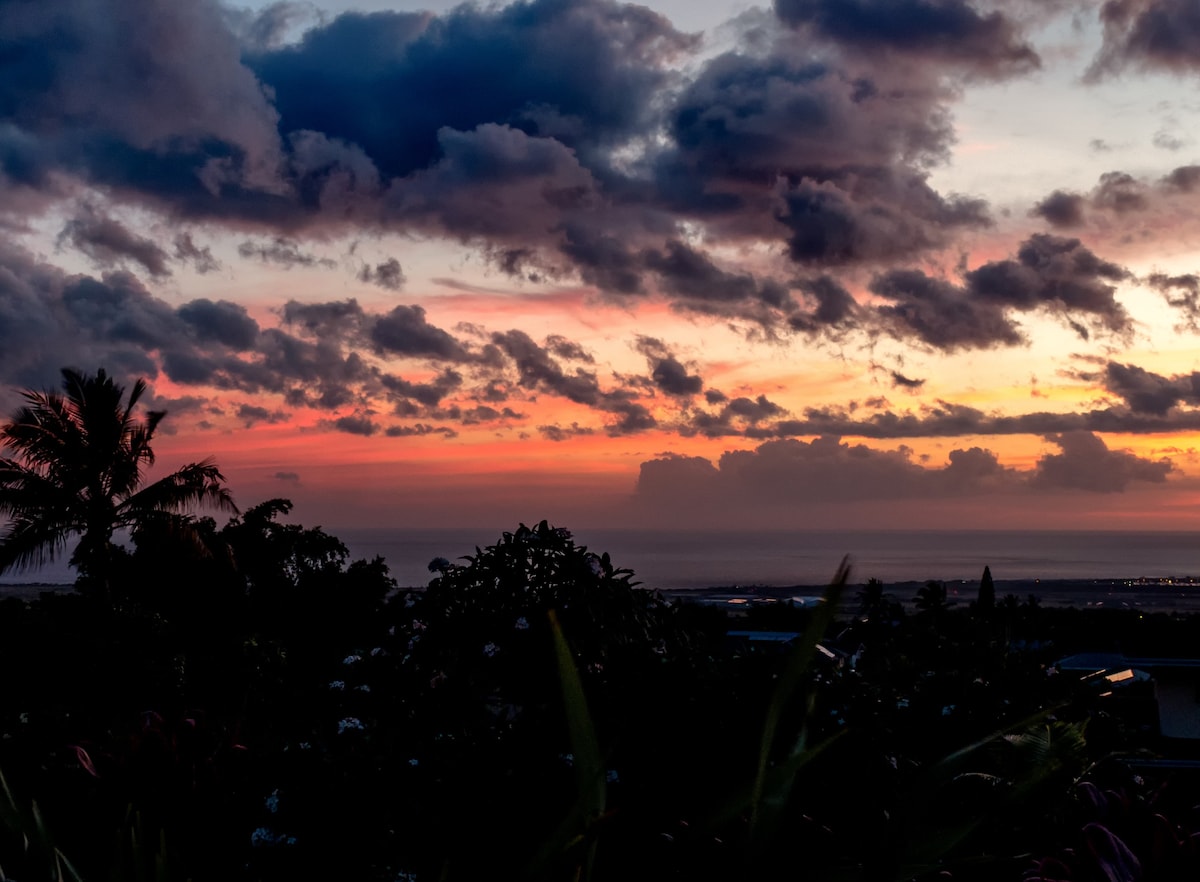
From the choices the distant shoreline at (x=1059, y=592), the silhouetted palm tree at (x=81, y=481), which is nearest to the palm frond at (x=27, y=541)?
the silhouetted palm tree at (x=81, y=481)

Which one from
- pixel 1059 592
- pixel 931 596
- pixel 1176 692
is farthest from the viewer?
pixel 1059 592

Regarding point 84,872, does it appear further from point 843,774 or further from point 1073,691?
point 1073,691

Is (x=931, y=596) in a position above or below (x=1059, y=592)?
above

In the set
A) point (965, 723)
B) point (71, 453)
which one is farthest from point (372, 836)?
point (71, 453)

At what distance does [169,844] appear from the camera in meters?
2.97

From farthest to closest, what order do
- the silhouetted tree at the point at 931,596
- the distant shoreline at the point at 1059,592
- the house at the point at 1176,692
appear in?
the distant shoreline at the point at 1059,592, the house at the point at 1176,692, the silhouetted tree at the point at 931,596

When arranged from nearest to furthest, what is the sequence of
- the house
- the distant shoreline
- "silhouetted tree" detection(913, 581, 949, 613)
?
"silhouetted tree" detection(913, 581, 949, 613)
the house
the distant shoreline

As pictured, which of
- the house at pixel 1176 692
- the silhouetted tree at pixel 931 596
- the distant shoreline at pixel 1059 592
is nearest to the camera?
the silhouetted tree at pixel 931 596

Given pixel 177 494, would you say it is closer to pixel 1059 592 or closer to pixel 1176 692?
pixel 1176 692

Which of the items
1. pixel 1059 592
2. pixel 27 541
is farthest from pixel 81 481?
pixel 1059 592

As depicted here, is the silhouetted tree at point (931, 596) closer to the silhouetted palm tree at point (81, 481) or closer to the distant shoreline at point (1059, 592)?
the silhouetted palm tree at point (81, 481)

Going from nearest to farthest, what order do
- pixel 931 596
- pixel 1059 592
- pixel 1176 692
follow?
1. pixel 931 596
2. pixel 1176 692
3. pixel 1059 592

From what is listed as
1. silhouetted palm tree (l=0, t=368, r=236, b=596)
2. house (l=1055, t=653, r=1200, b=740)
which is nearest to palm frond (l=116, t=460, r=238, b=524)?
silhouetted palm tree (l=0, t=368, r=236, b=596)

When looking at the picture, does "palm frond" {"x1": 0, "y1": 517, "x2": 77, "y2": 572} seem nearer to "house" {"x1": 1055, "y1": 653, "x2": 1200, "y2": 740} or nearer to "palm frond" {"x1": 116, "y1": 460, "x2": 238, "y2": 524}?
"palm frond" {"x1": 116, "y1": 460, "x2": 238, "y2": 524}
